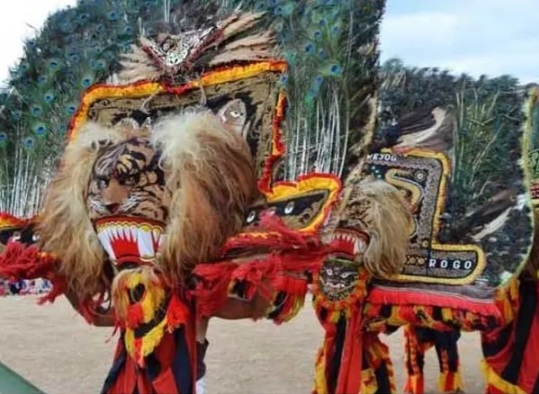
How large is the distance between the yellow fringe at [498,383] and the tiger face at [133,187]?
2.20m

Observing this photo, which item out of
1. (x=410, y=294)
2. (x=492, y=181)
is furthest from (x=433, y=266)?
(x=492, y=181)

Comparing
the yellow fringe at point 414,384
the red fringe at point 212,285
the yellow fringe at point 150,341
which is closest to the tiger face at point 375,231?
the red fringe at point 212,285

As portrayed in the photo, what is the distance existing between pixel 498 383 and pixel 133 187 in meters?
2.30

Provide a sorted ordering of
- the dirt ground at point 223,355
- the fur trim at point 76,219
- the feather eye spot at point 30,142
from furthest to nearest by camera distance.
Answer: the dirt ground at point 223,355 < the feather eye spot at point 30,142 < the fur trim at point 76,219

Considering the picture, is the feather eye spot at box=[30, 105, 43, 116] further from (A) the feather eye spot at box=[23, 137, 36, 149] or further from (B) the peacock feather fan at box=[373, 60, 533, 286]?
(B) the peacock feather fan at box=[373, 60, 533, 286]

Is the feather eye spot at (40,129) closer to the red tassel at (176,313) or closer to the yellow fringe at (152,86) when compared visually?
the yellow fringe at (152,86)

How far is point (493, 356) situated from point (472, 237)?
29.0 inches

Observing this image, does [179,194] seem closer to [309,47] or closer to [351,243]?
[309,47]

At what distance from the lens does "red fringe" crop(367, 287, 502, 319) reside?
421 cm

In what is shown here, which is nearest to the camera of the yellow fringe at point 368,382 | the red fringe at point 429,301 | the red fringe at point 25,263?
the red fringe at point 25,263

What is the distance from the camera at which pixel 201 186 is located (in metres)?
3.26

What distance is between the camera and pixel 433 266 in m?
4.45

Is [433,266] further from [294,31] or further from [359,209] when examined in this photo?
[294,31]

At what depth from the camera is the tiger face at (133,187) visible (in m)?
3.30
